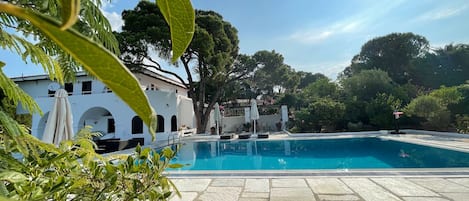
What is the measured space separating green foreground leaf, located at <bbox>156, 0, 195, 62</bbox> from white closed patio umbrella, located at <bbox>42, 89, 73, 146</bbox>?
6647mm

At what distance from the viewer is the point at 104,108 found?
17.1 metres

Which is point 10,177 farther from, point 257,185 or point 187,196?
point 257,185

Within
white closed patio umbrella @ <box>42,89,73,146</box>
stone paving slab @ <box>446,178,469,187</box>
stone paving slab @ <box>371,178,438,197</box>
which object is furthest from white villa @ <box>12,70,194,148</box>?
stone paving slab @ <box>446,178,469,187</box>

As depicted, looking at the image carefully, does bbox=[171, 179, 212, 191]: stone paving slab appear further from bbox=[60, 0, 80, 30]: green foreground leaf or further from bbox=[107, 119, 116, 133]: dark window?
bbox=[107, 119, 116, 133]: dark window

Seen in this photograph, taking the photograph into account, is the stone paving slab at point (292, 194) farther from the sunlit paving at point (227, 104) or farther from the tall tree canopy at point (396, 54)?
the tall tree canopy at point (396, 54)

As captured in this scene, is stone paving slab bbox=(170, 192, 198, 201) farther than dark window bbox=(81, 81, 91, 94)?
No

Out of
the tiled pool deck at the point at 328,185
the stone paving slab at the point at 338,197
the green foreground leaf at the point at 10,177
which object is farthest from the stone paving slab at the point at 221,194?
the green foreground leaf at the point at 10,177

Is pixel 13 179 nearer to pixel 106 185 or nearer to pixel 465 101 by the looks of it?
pixel 106 185

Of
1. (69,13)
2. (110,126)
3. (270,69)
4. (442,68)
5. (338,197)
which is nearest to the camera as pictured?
(69,13)

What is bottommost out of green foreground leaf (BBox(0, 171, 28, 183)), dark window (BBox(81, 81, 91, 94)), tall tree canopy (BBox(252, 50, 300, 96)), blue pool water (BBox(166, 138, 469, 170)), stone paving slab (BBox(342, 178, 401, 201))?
blue pool water (BBox(166, 138, 469, 170))

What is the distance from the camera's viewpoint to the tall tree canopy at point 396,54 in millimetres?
27984

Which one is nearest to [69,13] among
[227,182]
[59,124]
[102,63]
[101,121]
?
[102,63]

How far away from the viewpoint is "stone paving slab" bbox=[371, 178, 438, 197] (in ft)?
13.4

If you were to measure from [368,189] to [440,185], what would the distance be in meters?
1.37
